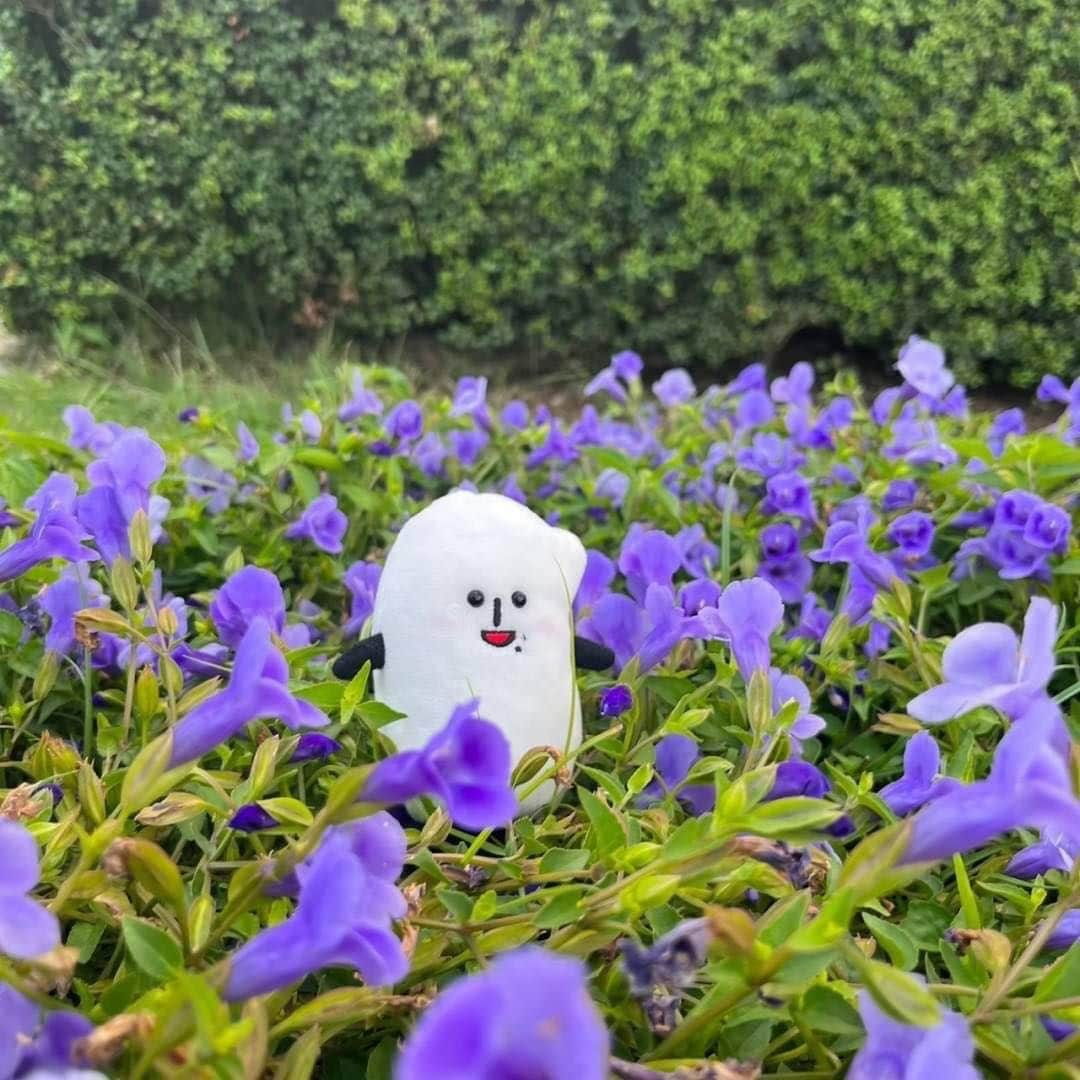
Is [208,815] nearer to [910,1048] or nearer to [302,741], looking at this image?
[302,741]

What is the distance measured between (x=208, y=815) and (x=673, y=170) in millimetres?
3371

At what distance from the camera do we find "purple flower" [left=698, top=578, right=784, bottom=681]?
87cm

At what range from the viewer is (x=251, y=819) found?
0.74 metres

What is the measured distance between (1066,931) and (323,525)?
3.10 feet

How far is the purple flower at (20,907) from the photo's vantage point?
0.45 m

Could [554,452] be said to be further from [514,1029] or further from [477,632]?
[514,1029]

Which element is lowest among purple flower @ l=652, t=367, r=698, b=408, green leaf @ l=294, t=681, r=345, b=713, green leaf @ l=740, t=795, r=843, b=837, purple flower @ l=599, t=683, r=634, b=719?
purple flower @ l=652, t=367, r=698, b=408

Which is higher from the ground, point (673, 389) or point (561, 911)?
point (561, 911)

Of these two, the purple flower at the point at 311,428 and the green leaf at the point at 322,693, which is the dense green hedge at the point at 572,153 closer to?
the purple flower at the point at 311,428

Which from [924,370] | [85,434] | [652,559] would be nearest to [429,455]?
[85,434]

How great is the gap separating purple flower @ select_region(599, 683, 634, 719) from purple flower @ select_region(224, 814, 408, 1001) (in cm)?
44

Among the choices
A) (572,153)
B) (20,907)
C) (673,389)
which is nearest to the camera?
(20,907)

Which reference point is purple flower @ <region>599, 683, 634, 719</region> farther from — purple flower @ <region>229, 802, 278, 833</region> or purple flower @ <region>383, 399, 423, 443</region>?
purple flower @ <region>383, 399, 423, 443</region>

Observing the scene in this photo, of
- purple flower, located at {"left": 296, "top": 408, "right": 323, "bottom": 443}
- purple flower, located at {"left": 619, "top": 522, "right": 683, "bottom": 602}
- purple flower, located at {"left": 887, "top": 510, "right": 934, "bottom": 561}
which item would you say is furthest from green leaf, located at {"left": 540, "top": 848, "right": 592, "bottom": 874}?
purple flower, located at {"left": 296, "top": 408, "right": 323, "bottom": 443}
